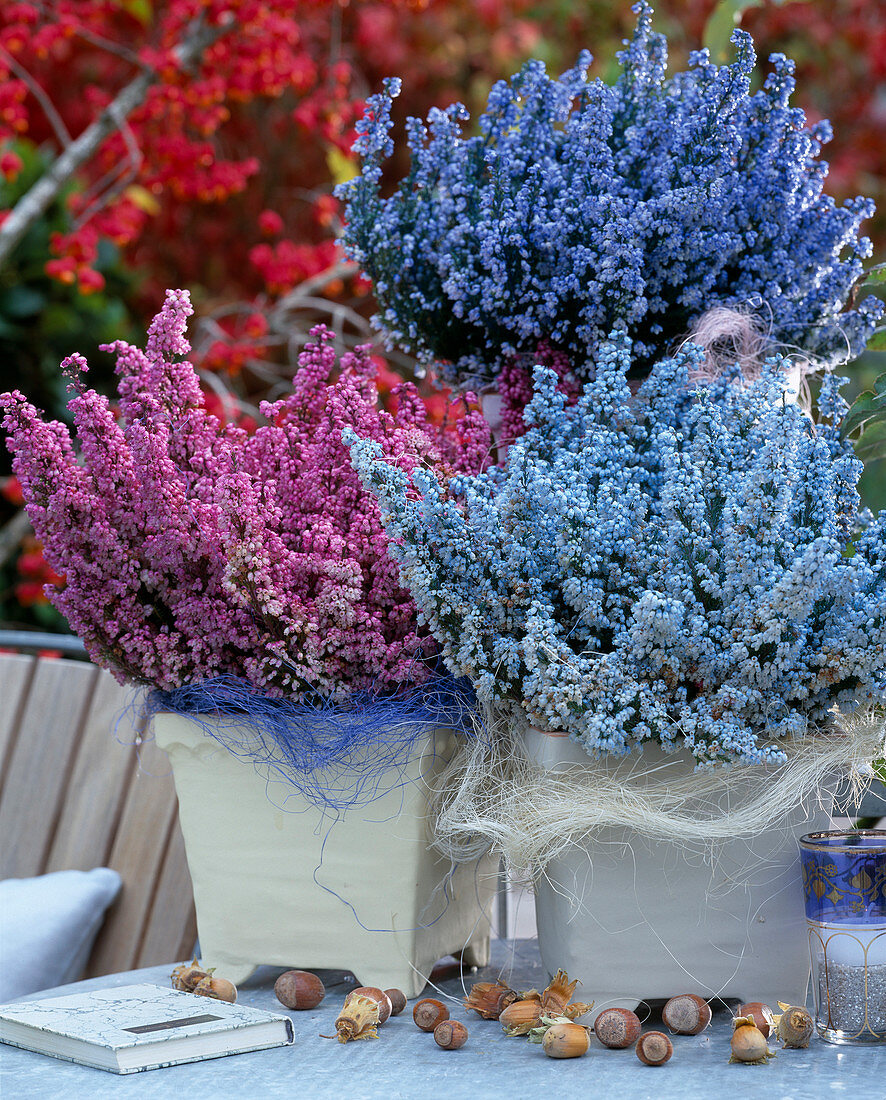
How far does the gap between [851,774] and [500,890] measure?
1.42 ft

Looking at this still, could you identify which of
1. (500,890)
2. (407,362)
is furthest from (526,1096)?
(407,362)

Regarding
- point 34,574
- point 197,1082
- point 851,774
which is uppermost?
point 34,574

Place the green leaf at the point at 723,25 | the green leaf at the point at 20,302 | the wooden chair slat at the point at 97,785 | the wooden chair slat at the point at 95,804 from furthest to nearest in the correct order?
the green leaf at the point at 20,302 → the wooden chair slat at the point at 97,785 → the wooden chair slat at the point at 95,804 → the green leaf at the point at 723,25

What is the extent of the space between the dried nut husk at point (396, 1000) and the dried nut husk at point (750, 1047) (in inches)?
10.6

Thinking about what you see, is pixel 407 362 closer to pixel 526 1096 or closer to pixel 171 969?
pixel 171 969

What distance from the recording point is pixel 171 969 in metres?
1.10

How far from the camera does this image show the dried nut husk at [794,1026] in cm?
81

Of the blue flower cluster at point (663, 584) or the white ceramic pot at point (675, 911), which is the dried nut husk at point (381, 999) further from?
the blue flower cluster at point (663, 584)

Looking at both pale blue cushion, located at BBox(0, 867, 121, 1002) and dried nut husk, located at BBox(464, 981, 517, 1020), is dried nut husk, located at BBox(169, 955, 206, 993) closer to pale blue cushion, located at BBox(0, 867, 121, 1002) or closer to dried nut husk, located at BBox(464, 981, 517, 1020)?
dried nut husk, located at BBox(464, 981, 517, 1020)

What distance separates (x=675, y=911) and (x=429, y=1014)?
0.21 metres

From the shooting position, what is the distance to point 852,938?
2.69 feet

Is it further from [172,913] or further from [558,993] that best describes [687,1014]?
[172,913]

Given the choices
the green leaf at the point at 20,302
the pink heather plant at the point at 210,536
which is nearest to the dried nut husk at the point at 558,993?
the pink heather plant at the point at 210,536

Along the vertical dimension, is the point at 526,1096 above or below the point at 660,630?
below
